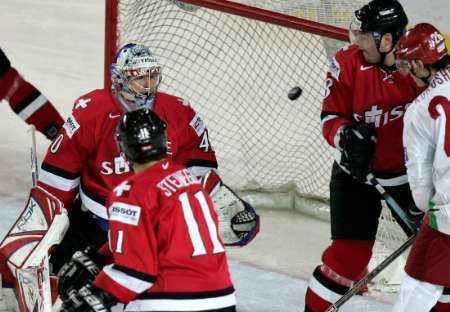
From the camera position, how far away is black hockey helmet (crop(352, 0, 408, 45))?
138 inches

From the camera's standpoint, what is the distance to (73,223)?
3688mm

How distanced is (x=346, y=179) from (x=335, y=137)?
19 centimetres

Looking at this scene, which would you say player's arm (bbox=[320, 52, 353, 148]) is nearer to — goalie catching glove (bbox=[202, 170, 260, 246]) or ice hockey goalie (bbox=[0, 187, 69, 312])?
goalie catching glove (bbox=[202, 170, 260, 246])

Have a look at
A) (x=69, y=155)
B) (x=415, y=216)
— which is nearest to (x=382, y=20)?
(x=415, y=216)

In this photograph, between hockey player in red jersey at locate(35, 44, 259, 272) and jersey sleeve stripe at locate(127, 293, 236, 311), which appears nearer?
jersey sleeve stripe at locate(127, 293, 236, 311)

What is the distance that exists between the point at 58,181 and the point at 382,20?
112 centimetres

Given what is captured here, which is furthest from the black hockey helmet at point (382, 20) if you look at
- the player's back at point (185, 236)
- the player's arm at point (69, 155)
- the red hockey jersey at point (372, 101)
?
the player's back at point (185, 236)

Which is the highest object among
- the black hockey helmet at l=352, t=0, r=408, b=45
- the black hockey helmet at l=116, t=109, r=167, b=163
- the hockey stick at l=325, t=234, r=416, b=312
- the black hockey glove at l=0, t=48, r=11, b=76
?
the black hockey helmet at l=352, t=0, r=408, b=45

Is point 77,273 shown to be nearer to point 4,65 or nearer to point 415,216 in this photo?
point 415,216

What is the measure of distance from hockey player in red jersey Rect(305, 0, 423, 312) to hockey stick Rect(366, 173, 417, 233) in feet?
0.07

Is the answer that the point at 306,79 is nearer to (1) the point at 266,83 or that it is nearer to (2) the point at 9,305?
(1) the point at 266,83

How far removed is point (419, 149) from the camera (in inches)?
126

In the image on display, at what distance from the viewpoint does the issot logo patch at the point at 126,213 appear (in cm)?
268

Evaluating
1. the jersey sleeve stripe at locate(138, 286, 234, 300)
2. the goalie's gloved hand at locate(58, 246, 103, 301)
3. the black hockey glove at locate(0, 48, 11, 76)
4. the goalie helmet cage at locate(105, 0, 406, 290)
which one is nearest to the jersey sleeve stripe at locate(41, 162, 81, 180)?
the goalie's gloved hand at locate(58, 246, 103, 301)
